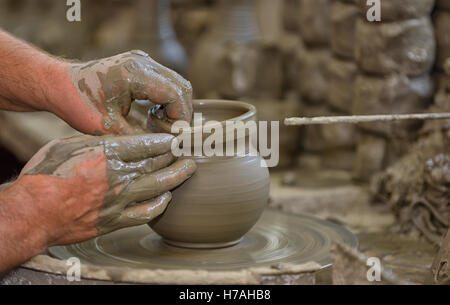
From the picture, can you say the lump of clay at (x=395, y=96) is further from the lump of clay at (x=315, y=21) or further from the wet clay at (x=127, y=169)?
the wet clay at (x=127, y=169)

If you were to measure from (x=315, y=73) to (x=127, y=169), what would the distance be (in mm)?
2248

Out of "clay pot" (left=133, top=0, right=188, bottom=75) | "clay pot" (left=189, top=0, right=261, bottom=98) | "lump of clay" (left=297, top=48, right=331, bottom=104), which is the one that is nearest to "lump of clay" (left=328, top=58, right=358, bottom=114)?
"lump of clay" (left=297, top=48, right=331, bottom=104)

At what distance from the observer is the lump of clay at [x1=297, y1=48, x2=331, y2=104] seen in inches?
163

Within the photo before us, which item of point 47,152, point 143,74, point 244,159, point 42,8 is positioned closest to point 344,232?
point 244,159

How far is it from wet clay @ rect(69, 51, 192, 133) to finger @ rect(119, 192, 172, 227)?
251mm

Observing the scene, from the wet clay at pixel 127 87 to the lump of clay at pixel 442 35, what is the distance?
57.3 inches

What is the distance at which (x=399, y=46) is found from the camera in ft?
10.7

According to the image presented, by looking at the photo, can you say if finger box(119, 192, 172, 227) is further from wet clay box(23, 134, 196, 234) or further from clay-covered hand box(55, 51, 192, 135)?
clay-covered hand box(55, 51, 192, 135)

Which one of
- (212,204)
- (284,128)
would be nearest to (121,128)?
(212,204)

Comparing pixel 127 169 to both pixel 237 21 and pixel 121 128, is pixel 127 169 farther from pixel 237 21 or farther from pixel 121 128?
pixel 237 21

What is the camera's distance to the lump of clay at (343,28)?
3.66 metres

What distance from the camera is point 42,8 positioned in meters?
6.85

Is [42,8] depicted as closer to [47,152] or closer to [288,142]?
[288,142]
